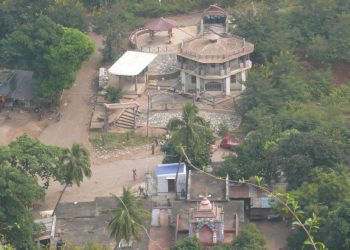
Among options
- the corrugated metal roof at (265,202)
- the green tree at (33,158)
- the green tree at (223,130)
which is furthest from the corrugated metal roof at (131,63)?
the corrugated metal roof at (265,202)

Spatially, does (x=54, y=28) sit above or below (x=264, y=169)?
above

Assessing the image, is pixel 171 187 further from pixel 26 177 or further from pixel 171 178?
pixel 26 177

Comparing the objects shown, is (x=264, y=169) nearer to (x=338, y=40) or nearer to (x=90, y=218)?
(x=90, y=218)

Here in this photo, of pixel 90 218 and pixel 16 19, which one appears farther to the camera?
pixel 16 19

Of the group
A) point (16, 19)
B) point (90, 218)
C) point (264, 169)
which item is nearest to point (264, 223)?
point (264, 169)

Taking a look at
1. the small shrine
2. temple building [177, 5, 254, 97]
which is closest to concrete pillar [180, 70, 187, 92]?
temple building [177, 5, 254, 97]

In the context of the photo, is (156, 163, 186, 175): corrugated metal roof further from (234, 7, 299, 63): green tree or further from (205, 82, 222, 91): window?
(234, 7, 299, 63): green tree

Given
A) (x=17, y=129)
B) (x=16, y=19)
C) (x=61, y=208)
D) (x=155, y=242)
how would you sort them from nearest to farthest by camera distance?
(x=155, y=242)
(x=61, y=208)
(x=17, y=129)
(x=16, y=19)

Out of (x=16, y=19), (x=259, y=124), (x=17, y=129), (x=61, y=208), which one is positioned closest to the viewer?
(x=61, y=208)
